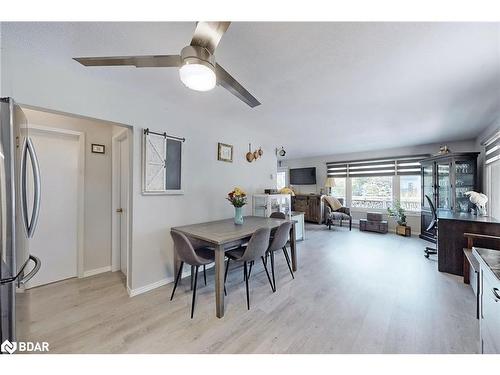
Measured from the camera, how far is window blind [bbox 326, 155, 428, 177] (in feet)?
17.2

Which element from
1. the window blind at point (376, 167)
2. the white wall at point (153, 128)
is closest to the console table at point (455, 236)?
the window blind at point (376, 167)

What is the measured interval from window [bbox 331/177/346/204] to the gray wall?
20.5 ft

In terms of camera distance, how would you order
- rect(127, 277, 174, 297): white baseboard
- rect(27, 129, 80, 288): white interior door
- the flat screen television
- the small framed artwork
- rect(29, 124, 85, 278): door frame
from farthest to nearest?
the flat screen television → the small framed artwork → rect(29, 124, 85, 278): door frame → rect(27, 129, 80, 288): white interior door → rect(127, 277, 174, 297): white baseboard

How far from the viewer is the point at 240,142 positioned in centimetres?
354

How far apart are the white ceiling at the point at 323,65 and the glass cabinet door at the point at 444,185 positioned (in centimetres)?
122

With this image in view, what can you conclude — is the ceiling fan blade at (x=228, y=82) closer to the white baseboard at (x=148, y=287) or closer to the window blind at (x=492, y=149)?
the white baseboard at (x=148, y=287)

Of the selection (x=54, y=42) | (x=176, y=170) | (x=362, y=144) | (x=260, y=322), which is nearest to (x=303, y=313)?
(x=260, y=322)

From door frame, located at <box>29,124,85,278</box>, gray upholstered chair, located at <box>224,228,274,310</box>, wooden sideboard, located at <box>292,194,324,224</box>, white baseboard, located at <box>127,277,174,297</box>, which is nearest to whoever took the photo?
gray upholstered chair, located at <box>224,228,274,310</box>

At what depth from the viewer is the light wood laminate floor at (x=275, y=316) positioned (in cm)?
151

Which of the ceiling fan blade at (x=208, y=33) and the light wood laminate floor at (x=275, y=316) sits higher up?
the ceiling fan blade at (x=208, y=33)

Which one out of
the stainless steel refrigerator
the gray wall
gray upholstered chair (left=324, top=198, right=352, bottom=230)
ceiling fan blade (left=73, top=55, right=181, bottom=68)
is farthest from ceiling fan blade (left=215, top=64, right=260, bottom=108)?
gray upholstered chair (left=324, top=198, right=352, bottom=230)

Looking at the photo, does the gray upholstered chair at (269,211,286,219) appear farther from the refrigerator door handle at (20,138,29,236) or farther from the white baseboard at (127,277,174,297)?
the refrigerator door handle at (20,138,29,236)
